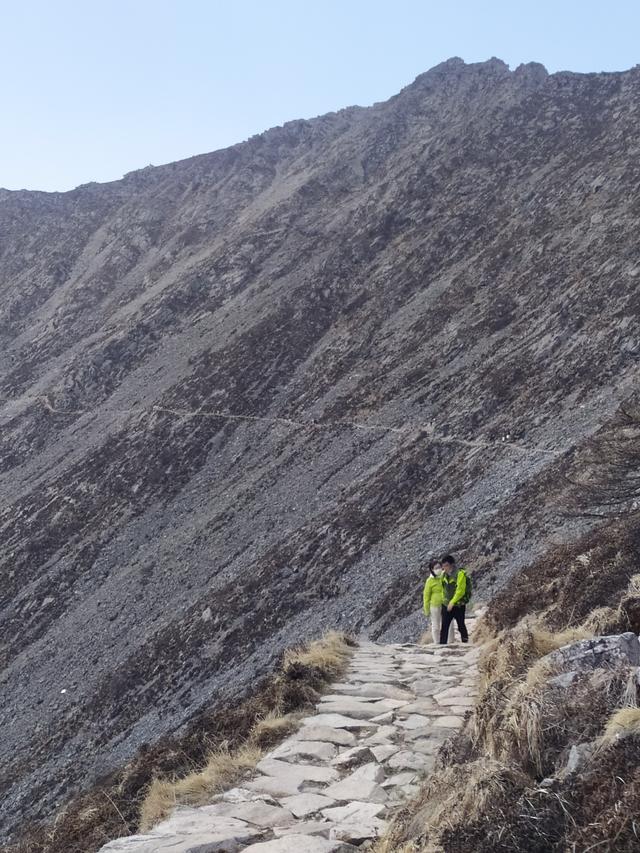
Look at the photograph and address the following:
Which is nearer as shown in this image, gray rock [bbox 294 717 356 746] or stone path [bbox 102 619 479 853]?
stone path [bbox 102 619 479 853]

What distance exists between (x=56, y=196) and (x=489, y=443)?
8145 cm

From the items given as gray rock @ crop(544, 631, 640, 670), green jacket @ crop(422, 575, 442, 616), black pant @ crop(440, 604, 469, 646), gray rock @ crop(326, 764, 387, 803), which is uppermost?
gray rock @ crop(544, 631, 640, 670)

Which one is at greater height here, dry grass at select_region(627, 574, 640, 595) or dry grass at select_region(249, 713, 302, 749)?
dry grass at select_region(627, 574, 640, 595)

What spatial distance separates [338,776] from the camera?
299 inches

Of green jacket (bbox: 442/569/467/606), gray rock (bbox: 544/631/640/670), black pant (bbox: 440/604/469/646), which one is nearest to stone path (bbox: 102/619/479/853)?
gray rock (bbox: 544/631/640/670)

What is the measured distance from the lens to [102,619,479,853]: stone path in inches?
243

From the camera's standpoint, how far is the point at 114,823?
25.7 feet

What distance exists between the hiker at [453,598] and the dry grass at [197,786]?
6998mm

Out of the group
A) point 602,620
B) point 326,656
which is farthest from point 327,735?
point 602,620

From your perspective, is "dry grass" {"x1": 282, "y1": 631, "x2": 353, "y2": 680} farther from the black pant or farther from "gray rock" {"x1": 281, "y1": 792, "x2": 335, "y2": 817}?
"gray rock" {"x1": 281, "y1": 792, "x2": 335, "y2": 817}

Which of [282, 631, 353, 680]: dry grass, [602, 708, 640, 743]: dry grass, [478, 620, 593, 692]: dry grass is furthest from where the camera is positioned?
[282, 631, 353, 680]: dry grass

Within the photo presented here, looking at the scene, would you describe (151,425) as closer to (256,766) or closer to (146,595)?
(146,595)

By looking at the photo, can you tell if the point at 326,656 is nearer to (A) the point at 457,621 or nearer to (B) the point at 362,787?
(A) the point at 457,621

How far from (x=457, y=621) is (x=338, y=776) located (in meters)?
7.71
